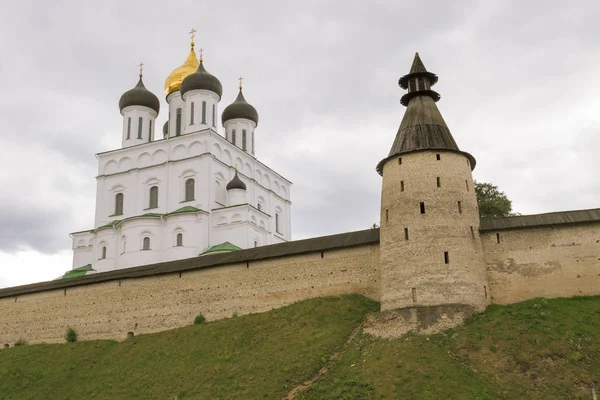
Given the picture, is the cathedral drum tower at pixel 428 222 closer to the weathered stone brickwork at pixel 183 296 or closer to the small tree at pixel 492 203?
the weathered stone brickwork at pixel 183 296

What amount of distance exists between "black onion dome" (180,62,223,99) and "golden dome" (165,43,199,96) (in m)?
1.77

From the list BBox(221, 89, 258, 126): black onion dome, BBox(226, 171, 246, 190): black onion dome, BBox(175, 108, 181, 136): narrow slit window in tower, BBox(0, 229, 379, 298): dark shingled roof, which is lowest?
BBox(0, 229, 379, 298): dark shingled roof

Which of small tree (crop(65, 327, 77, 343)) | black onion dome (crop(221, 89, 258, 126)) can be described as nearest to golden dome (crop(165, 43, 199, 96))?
black onion dome (crop(221, 89, 258, 126))

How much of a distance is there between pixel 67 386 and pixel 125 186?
62.2 ft

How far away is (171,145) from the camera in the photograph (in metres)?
43.6

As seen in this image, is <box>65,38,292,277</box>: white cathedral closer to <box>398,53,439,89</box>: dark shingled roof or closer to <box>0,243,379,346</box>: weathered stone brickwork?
<box>0,243,379,346</box>: weathered stone brickwork

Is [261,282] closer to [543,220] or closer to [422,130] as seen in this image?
[422,130]

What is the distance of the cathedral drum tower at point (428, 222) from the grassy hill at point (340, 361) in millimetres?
1353

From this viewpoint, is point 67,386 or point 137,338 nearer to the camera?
point 67,386

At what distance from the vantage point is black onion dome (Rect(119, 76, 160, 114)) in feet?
151

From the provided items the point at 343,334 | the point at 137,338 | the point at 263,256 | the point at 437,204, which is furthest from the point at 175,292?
the point at 437,204

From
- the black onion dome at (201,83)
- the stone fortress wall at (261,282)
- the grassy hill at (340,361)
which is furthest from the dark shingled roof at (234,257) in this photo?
the black onion dome at (201,83)

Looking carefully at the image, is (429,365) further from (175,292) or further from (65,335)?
(65,335)

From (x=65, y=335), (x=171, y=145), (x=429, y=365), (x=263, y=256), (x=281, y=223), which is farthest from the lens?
(x=281, y=223)
